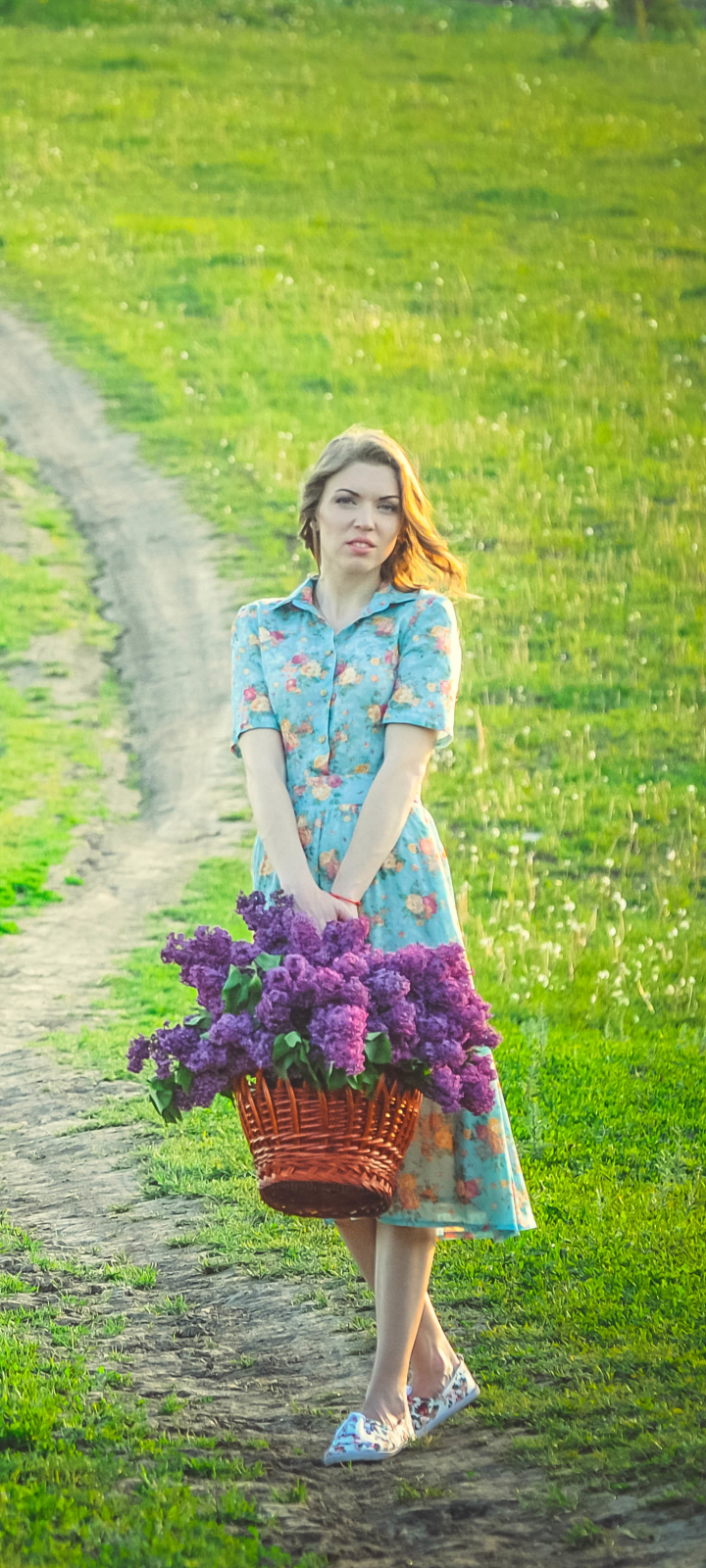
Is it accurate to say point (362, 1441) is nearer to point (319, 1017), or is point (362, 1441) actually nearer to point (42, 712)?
point (319, 1017)

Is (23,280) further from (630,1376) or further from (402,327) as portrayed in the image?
(630,1376)

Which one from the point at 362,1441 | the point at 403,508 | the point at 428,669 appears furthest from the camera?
the point at 403,508

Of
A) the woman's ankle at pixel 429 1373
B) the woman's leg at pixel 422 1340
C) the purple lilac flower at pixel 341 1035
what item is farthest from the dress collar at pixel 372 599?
the woman's ankle at pixel 429 1373

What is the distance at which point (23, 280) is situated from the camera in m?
22.8

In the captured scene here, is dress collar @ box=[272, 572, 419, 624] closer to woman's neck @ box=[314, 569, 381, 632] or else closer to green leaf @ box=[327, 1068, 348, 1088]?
woman's neck @ box=[314, 569, 381, 632]

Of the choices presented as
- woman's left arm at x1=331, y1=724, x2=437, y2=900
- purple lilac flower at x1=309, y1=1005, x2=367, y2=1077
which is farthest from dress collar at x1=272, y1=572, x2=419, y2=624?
purple lilac flower at x1=309, y1=1005, x2=367, y2=1077

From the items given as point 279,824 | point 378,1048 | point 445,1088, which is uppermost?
point 279,824

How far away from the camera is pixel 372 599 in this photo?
4.70 meters

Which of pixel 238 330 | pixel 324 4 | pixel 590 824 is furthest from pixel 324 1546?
pixel 324 4

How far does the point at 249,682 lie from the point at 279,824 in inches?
18.5

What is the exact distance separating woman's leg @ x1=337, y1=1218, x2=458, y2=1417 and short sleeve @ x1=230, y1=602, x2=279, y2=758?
1388mm

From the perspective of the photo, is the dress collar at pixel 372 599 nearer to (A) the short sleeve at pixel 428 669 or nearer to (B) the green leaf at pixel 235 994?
(A) the short sleeve at pixel 428 669

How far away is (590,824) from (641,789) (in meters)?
0.52

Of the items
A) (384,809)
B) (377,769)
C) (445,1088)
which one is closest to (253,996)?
(445,1088)
